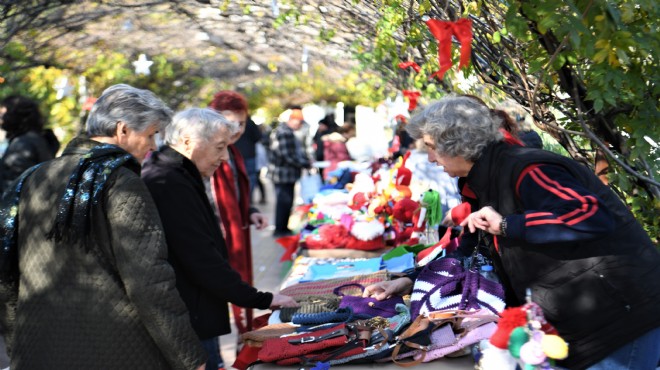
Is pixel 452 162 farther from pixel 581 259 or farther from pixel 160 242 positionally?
pixel 160 242

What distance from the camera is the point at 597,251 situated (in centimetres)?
243

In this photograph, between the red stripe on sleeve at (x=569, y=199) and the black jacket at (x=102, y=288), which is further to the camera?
the black jacket at (x=102, y=288)

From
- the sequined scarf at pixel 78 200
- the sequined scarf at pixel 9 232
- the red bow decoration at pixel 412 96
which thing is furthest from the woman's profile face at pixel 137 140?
the red bow decoration at pixel 412 96

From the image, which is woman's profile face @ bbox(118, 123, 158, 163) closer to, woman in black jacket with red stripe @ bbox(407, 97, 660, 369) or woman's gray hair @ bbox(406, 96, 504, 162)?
woman's gray hair @ bbox(406, 96, 504, 162)

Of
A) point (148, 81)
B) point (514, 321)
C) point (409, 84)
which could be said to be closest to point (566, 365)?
point (514, 321)

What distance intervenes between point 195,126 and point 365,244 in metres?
2.20

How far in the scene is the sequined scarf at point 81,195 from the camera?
8.42ft

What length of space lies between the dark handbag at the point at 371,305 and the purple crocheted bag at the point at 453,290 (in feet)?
0.73

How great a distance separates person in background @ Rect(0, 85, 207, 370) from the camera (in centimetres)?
258

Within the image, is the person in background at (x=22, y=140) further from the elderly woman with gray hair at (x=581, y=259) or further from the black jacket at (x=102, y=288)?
the elderly woman with gray hair at (x=581, y=259)

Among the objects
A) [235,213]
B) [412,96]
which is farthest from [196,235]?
[412,96]

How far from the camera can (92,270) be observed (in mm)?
2635

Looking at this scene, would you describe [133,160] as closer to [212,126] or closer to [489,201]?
[212,126]

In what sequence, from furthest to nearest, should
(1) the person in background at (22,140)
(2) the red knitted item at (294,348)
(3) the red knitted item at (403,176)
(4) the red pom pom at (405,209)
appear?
(3) the red knitted item at (403,176) < (4) the red pom pom at (405,209) < (1) the person in background at (22,140) < (2) the red knitted item at (294,348)
